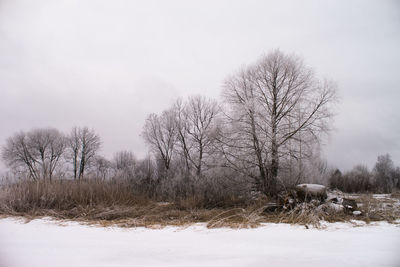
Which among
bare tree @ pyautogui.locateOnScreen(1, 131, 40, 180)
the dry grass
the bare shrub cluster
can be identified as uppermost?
bare tree @ pyautogui.locateOnScreen(1, 131, 40, 180)

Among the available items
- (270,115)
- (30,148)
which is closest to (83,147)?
(30,148)

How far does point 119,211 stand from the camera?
188 inches

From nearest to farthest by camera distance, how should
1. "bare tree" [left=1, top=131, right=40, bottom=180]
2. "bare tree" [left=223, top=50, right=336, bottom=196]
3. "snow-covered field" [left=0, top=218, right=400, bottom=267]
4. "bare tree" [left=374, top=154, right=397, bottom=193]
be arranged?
"snow-covered field" [left=0, top=218, right=400, bottom=267], "bare tree" [left=223, top=50, right=336, bottom=196], "bare tree" [left=374, top=154, right=397, bottom=193], "bare tree" [left=1, top=131, right=40, bottom=180]

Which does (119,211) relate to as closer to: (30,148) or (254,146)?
(254,146)

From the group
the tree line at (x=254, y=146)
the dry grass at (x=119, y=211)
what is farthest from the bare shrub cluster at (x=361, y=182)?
the dry grass at (x=119, y=211)

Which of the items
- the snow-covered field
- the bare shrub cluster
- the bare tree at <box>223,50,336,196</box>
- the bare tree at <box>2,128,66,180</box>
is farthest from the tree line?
the bare tree at <box>2,128,66,180</box>

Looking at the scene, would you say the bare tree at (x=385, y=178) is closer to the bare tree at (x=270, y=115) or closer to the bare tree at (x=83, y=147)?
the bare tree at (x=270, y=115)

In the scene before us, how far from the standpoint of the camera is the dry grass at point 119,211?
167 inches

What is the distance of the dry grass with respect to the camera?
167 inches

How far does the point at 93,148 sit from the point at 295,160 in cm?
4057

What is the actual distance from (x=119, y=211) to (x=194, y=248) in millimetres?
3207

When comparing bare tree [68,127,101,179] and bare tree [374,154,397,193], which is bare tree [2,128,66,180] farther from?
bare tree [374,154,397,193]

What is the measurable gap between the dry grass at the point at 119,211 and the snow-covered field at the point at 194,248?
2.83 ft

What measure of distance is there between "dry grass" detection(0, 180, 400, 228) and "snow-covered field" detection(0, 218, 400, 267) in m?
0.86
